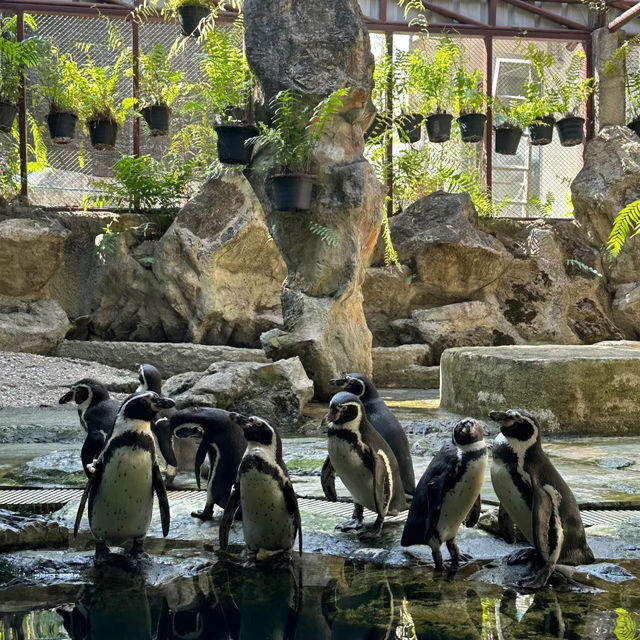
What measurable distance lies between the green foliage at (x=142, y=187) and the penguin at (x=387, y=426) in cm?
806

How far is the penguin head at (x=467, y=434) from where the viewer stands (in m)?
3.60

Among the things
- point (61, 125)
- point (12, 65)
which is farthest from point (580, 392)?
point (12, 65)

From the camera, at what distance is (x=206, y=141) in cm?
1284

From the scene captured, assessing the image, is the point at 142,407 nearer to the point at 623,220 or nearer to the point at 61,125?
the point at 623,220

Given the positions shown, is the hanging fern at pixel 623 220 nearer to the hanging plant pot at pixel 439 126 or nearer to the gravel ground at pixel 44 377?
the gravel ground at pixel 44 377

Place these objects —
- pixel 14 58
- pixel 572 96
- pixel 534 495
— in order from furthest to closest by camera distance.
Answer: pixel 572 96
pixel 14 58
pixel 534 495

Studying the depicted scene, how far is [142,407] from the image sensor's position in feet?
12.3

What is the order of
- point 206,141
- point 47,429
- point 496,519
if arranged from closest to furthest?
point 496,519
point 47,429
point 206,141

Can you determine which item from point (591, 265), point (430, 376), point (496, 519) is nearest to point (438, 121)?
point (591, 265)

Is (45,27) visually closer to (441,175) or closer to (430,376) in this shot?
(441,175)

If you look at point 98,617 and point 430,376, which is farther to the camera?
point 430,376

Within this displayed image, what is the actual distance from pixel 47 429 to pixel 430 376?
5.43 meters

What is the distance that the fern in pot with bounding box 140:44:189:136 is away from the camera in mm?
12477

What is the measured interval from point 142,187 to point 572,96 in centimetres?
638
